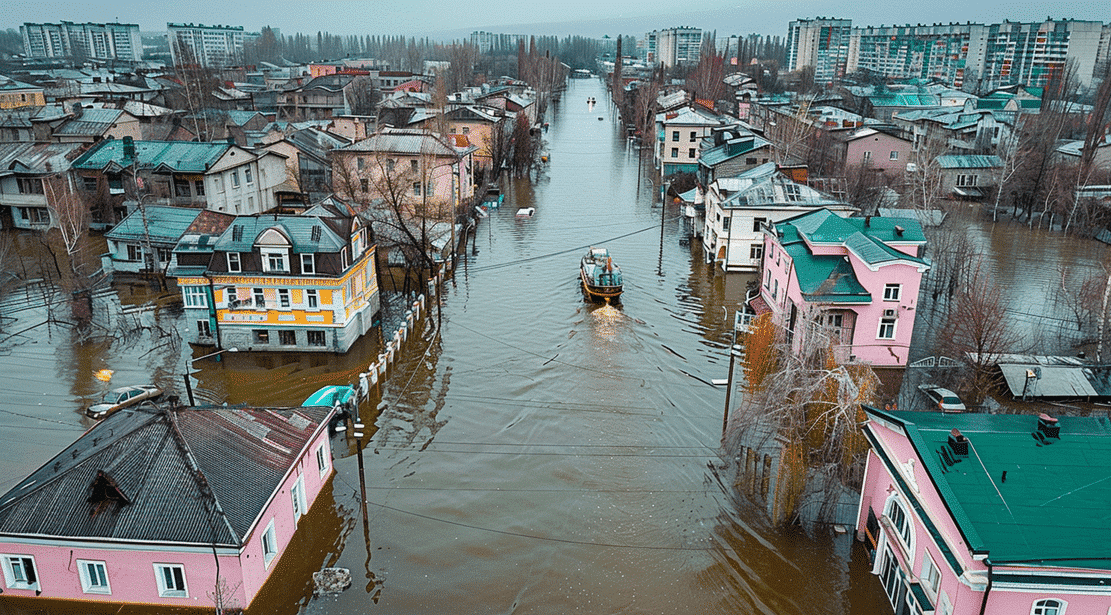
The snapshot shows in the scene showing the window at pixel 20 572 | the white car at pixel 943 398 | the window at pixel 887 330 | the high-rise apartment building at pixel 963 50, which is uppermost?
the high-rise apartment building at pixel 963 50

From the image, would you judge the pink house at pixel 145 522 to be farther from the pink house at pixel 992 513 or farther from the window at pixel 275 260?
the pink house at pixel 992 513

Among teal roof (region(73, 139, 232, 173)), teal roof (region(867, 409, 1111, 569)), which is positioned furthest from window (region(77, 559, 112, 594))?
teal roof (region(73, 139, 232, 173))

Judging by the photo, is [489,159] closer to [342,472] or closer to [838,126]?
[838,126]

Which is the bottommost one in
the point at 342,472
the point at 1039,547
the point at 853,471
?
the point at 342,472


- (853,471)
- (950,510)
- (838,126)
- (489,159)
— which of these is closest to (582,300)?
→ (853,471)

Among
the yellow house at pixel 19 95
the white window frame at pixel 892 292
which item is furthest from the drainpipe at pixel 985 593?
the yellow house at pixel 19 95

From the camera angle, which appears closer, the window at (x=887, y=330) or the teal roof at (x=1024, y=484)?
the teal roof at (x=1024, y=484)
